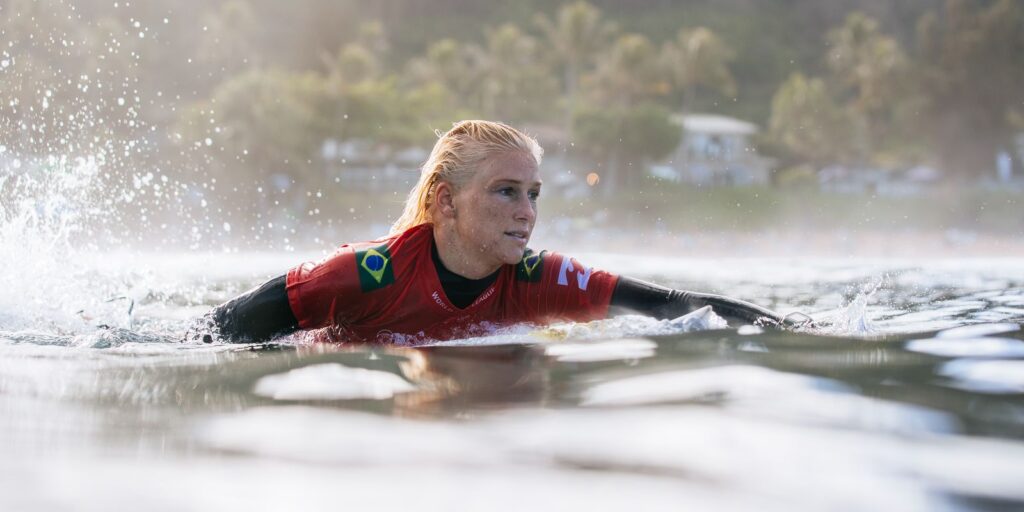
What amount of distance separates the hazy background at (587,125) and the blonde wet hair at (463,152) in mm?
31298

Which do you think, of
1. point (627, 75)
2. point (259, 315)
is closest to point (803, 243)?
point (627, 75)

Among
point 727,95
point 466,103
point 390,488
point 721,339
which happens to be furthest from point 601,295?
point 727,95

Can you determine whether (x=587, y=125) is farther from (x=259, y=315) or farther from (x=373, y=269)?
(x=259, y=315)

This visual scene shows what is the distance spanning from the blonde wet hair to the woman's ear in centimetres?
3

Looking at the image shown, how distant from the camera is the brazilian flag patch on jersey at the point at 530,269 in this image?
15.0 ft

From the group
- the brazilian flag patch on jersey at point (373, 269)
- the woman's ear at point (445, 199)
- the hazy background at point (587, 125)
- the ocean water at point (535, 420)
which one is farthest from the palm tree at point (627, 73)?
the ocean water at point (535, 420)

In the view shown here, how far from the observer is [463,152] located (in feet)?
14.4

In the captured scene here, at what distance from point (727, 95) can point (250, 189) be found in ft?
126

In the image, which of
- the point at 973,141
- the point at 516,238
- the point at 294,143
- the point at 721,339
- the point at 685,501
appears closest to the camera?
the point at 685,501

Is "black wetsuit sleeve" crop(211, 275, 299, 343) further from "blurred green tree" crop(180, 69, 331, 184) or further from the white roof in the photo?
the white roof

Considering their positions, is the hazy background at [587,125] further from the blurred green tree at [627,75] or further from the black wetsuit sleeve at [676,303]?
the black wetsuit sleeve at [676,303]

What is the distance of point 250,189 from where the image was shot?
4566cm

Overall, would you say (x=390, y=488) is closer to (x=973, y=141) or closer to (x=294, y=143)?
(x=294, y=143)

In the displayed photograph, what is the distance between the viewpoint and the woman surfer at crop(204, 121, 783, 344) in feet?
13.8
